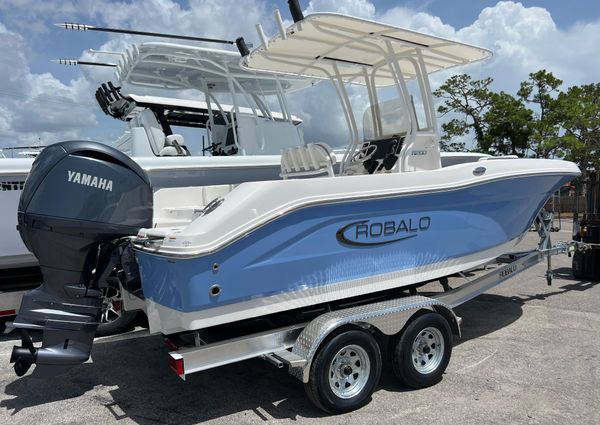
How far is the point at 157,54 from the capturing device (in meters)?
7.51

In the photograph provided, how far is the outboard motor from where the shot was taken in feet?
10.3

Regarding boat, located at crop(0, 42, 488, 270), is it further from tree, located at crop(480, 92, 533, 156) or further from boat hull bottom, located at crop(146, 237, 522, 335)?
tree, located at crop(480, 92, 533, 156)

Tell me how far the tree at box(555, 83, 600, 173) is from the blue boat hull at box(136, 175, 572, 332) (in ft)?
64.5

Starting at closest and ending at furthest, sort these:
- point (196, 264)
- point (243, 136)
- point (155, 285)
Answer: point (196, 264), point (155, 285), point (243, 136)

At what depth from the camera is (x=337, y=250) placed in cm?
353

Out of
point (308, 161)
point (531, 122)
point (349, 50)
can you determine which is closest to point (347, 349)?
point (308, 161)

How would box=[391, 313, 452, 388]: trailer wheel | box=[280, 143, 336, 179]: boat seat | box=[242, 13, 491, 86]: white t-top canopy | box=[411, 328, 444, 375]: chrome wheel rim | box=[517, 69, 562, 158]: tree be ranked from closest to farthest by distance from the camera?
1. box=[391, 313, 452, 388]: trailer wheel
2. box=[411, 328, 444, 375]: chrome wheel rim
3. box=[242, 13, 491, 86]: white t-top canopy
4. box=[280, 143, 336, 179]: boat seat
5. box=[517, 69, 562, 158]: tree

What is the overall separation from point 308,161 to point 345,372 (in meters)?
2.00

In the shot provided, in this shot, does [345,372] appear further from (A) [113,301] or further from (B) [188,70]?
(B) [188,70]

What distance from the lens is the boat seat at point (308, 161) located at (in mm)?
4508

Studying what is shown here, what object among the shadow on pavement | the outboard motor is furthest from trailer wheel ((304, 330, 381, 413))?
the outboard motor

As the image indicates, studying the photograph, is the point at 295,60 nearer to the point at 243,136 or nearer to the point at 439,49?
the point at 439,49

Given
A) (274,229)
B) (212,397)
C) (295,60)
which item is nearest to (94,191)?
(274,229)

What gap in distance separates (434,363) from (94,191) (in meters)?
2.70
